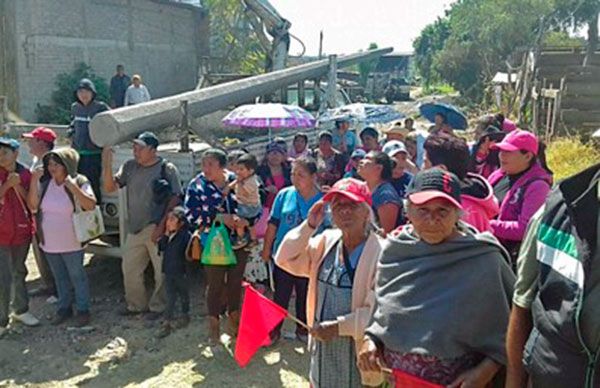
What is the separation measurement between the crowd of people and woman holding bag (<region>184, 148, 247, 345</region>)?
1 centimetres

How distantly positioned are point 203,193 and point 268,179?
1167 millimetres

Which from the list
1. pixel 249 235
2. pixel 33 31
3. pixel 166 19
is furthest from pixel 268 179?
pixel 166 19

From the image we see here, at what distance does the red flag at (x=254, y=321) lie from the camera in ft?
9.87

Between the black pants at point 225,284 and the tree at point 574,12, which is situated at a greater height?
the tree at point 574,12

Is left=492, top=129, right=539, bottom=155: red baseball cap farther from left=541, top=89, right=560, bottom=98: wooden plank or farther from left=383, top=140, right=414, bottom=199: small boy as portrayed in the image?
left=541, top=89, right=560, bottom=98: wooden plank

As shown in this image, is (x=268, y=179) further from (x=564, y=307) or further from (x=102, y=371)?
(x=564, y=307)

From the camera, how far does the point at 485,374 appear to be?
6.53 ft

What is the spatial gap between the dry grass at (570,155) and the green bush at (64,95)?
10325 millimetres

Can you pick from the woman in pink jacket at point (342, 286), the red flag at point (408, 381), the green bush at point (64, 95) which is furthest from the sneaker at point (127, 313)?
the green bush at point (64, 95)

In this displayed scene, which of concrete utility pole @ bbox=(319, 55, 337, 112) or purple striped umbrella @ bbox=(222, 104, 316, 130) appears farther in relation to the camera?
concrete utility pole @ bbox=(319, 55, 337, 112)

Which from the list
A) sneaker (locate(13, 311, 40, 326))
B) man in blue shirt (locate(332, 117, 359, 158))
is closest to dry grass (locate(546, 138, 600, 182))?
man in blue shirt (locate(332, 117, 359, 158))

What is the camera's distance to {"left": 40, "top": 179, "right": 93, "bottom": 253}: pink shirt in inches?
193

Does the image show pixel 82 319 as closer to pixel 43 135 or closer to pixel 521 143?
pixel 43 135

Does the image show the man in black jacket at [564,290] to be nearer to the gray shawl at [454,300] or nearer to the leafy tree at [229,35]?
the gray shawl at [454,300]
